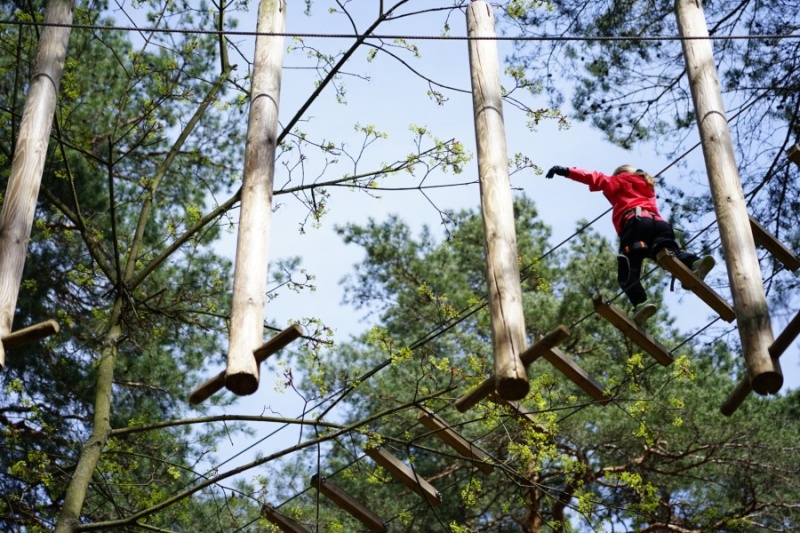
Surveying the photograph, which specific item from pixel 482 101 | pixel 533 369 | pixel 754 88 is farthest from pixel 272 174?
pixel 533 369

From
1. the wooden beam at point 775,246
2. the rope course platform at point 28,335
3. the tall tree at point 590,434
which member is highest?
the tall tree at point 590,434

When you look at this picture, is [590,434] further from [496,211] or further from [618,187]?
[496,211]

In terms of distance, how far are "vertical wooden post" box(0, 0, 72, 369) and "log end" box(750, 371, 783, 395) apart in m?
3.45

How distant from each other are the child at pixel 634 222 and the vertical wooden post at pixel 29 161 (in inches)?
115

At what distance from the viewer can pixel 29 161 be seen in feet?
20.0

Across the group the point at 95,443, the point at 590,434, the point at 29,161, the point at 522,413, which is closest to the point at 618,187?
the point at 522,413

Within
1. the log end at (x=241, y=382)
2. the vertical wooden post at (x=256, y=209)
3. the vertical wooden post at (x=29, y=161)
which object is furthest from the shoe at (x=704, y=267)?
the vertical wooden post at (x=29, y=161)

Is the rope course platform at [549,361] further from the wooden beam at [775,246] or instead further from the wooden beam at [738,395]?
the wooden beam at [775,246]

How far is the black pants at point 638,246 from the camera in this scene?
22.4 ft

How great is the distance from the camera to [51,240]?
11.8 metres

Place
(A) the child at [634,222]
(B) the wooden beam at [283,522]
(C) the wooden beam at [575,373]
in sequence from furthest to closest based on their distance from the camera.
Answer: (B) the wooden beam at [283,522], (A) the child at [634,222], (C) the wooden beam at [575,373]

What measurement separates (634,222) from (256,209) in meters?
2.51

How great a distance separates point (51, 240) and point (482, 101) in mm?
6981

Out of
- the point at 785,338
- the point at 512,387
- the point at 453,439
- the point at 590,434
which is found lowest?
the point at 512,387
